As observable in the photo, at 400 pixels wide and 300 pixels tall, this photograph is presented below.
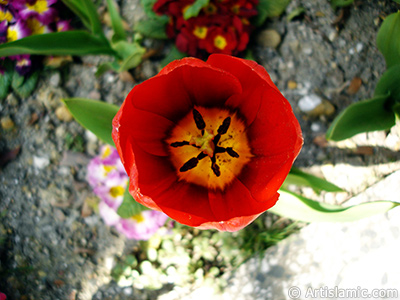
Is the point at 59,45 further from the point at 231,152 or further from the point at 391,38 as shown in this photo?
the point at 391,38

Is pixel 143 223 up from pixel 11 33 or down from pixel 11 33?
down

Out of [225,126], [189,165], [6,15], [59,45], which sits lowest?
[189,165]

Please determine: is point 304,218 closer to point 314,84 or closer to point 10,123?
point 314,84

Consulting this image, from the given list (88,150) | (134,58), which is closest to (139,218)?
(88,150)

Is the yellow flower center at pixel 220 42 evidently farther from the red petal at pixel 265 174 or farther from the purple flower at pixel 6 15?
the purple flower at pixel 6 15

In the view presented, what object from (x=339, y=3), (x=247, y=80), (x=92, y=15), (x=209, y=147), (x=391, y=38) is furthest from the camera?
(x=339, y=3)

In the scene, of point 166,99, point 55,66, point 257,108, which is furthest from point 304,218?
point 55,66

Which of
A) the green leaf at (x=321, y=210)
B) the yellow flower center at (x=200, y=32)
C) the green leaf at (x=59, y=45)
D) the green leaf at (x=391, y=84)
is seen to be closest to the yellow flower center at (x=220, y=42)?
the yellow flower center at (x=200, y=32)
